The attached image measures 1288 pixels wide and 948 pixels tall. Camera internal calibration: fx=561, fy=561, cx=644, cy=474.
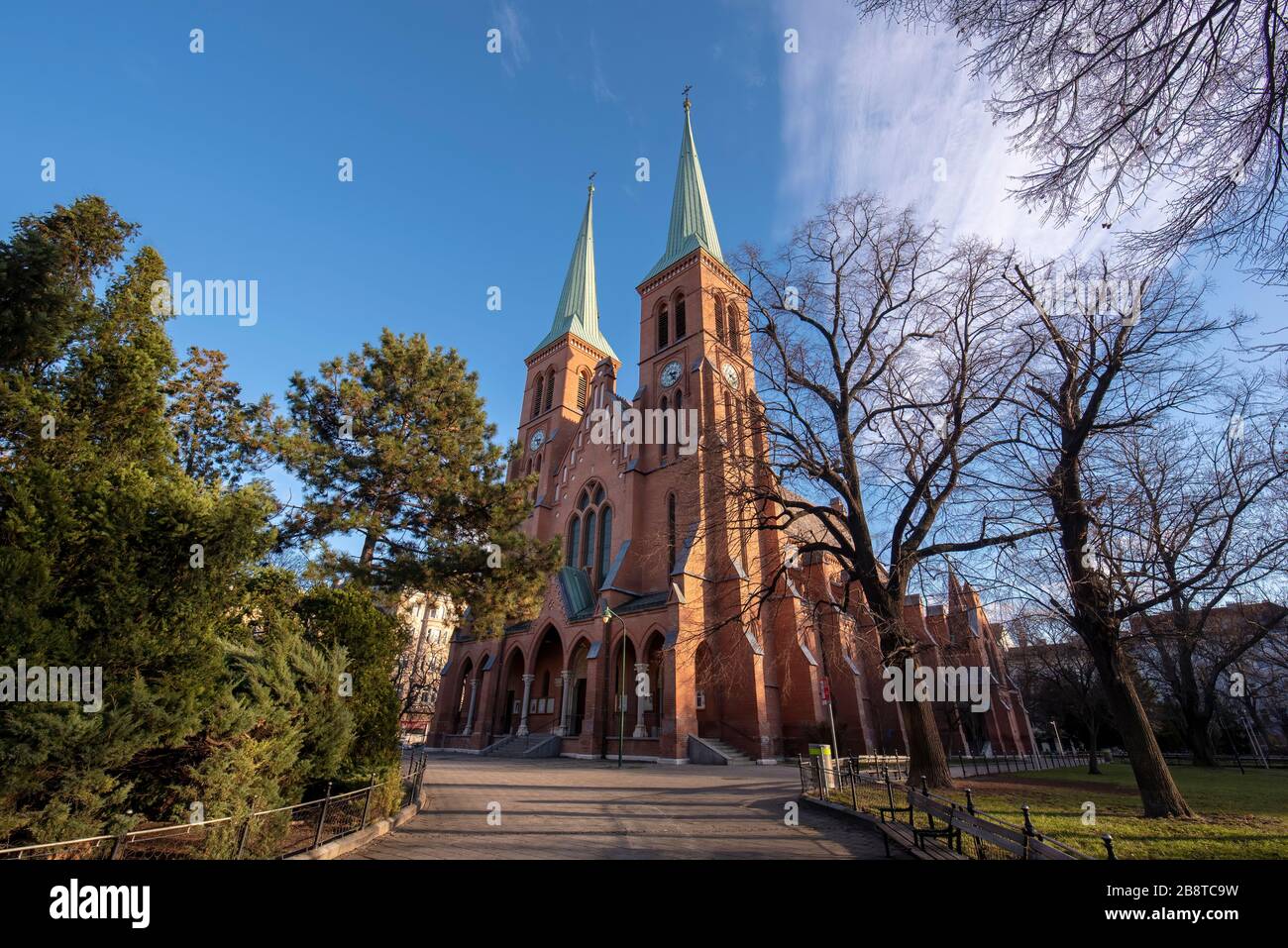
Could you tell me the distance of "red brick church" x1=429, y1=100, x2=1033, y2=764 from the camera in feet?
78.4

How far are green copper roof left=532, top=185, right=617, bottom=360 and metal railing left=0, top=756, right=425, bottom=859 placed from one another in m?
40.0

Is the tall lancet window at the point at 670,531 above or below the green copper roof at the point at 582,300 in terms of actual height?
below

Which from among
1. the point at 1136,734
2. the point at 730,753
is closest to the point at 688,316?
the point at 730,753

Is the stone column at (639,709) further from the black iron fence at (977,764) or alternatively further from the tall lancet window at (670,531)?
the black iron fence at (977,764)

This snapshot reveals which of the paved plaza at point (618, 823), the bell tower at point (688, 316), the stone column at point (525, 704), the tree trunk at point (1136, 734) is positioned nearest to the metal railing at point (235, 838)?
the paved plaza at point (618, 823)

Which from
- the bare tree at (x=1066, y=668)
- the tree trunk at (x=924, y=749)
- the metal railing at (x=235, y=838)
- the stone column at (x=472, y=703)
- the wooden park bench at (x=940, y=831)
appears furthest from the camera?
the stone column at (x=472, y=703)

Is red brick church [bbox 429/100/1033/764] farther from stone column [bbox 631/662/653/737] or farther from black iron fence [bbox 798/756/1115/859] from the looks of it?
black iron fence [bbox 798/756/1115/859]

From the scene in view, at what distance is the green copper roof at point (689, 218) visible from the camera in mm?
36938

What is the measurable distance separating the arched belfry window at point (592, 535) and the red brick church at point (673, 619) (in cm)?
13

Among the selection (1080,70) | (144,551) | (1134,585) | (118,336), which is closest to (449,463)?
(118,336)

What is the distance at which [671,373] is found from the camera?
1340 inches

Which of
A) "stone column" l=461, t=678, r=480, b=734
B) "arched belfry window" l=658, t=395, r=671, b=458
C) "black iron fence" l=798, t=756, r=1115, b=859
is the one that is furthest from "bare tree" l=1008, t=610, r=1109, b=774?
"stone column" l=461, t=678, r=480, b=734

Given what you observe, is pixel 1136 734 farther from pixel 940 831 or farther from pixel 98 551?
pixel 98 551
